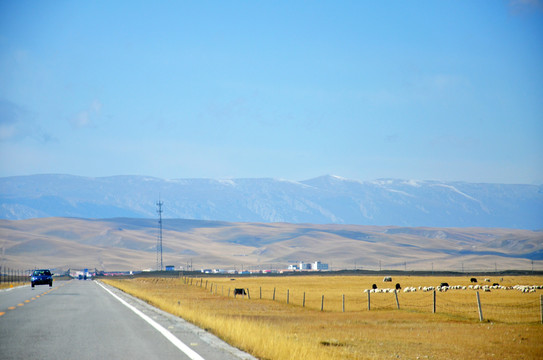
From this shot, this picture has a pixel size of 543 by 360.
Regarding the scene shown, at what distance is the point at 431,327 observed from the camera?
27375mm

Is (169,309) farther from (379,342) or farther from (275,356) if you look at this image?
(275,356)

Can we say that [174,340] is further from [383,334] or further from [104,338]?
[383,334]

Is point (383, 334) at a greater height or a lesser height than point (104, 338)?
lesser

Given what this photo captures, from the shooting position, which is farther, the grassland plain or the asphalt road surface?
the grassland plain

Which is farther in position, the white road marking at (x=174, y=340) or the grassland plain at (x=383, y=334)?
the grassland plain at (x=383, y=334)

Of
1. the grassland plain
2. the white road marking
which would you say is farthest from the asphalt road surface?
the grassland plain

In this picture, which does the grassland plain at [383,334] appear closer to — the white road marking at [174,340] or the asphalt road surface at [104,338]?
the asphalt road surface at [104,338]

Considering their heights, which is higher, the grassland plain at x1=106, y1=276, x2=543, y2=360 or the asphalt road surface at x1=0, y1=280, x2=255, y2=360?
the asphalt road surface at x1=0, y1=280, x2=255, y2=360

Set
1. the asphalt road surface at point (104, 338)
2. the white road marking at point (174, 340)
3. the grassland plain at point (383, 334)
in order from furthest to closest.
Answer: the grassland plain at point (383, 334)
the asphalt road surface at point (104, 338)
the white road marking at point (174, 340)

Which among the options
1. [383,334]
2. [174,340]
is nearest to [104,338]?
[174,340]

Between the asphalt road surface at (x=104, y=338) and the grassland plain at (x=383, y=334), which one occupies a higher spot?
the asphalt road surface at (x=104, y=338)

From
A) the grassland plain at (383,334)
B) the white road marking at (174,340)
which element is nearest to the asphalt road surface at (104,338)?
the white road marking at (174,340)

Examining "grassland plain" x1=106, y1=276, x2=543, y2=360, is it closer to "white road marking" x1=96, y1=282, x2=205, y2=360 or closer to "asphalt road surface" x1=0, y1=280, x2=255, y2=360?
"asphalt road surface" x1=0, y1=280, x2=255, y2=360

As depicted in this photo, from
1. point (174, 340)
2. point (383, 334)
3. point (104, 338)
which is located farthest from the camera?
point (383, 334)
